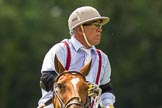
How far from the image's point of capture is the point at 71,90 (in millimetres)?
7656

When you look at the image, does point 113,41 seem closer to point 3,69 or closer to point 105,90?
point 3,69

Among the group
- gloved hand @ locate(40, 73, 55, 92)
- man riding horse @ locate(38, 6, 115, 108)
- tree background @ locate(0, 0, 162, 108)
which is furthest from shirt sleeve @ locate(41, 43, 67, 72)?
tree background @ locate(0, 0, 162, 108)

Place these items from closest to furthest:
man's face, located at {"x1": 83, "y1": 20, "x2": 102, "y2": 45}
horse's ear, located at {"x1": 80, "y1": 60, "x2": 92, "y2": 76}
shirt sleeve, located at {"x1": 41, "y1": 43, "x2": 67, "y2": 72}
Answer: horse's ear, located at {"x1": 80, "y1": 60, "x2": 92, "y2": 76}, shirt sleeve, located at {"x1": 41, "y1": 43, "x2": 67, "y2": 72}, man's face, located at {"x1": 83, "y1": 20, "x2": 102, "y2": 45}

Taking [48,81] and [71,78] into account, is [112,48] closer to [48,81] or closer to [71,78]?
[48,81]

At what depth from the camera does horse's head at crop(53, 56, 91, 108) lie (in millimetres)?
7574

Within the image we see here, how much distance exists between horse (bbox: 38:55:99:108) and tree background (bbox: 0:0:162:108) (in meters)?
31.2

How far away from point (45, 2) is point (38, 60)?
16.0ft

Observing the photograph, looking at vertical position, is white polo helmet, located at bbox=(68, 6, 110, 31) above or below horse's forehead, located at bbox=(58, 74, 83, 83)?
above

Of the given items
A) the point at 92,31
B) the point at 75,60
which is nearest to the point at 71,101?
the point at 75,60

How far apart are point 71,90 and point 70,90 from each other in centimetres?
1

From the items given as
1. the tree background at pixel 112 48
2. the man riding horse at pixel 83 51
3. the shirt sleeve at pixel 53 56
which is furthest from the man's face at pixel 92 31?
the tree background at pixel 112 48

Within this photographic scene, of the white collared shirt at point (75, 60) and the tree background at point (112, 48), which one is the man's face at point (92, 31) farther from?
the tree background at point (112, 48)

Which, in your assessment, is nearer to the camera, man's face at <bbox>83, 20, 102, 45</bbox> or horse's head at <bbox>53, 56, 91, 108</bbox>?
horse's head at <bbox>53, 56, 91, 108</bbox>

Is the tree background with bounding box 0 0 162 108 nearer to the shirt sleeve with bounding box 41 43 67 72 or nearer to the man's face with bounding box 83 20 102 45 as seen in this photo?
the man's face with bounding box 83 20 102 45
